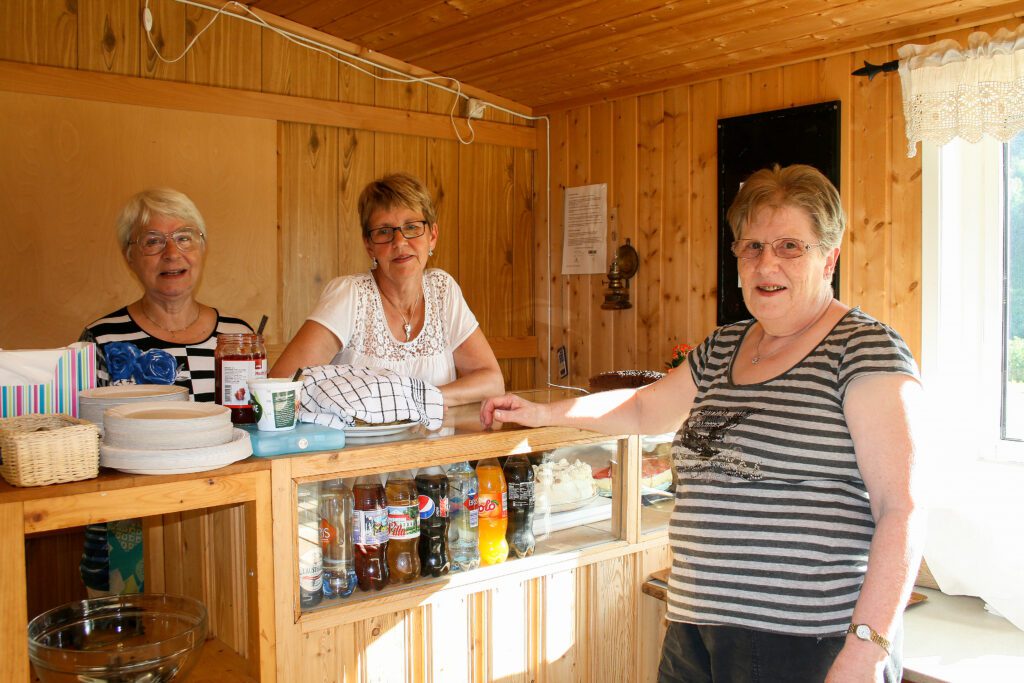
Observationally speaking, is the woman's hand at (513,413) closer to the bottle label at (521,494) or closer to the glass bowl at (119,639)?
the bottle label at (521,494)

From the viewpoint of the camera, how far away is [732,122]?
373 centimetres

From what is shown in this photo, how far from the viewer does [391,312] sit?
2445 millimetres

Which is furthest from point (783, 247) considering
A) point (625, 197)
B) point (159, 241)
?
point (625, 197)

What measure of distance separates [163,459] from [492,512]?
29.9 inches

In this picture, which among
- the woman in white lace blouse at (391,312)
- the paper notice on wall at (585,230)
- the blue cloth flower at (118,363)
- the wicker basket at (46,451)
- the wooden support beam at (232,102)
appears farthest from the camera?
the paper notice on wall at (585,230)

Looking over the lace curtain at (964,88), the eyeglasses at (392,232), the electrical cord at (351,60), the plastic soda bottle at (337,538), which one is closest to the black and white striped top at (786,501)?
the plastic soda bottle at (337,538)

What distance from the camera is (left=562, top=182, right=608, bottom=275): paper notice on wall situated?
4.40m

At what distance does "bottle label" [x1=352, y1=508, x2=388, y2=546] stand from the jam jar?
280 millimetres

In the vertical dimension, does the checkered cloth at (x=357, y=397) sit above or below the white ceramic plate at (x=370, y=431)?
above

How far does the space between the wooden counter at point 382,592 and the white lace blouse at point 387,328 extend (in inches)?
10.7

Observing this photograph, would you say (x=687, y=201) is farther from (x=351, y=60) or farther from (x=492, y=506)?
(x=492, y=506)

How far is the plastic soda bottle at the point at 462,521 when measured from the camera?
1.83m

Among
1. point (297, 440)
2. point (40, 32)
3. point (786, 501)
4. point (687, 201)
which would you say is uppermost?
point (40, 32)

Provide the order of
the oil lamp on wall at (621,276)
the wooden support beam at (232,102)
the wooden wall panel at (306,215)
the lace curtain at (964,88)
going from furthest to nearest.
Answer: the oil lamp on wall at (621,276), the wooden wall panel at (306,215), the wooden support beam at (232,102), the lace curtain at (964,88)
